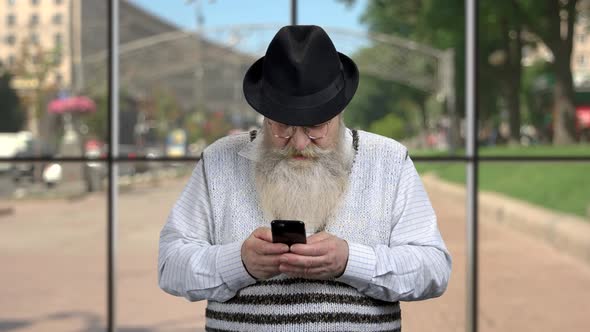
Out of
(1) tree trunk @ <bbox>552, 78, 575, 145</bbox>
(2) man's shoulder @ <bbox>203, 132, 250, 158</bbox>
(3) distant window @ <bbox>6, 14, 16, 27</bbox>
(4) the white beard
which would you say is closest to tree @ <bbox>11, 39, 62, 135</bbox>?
(3) distant window @ <bbox>6, 14, 16, 27</bbox>

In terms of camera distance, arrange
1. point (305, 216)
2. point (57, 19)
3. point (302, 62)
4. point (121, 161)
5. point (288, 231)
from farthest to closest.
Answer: point (57, 19), point (121, 161), point (305, 216), point (302, 62), point (288, 231)

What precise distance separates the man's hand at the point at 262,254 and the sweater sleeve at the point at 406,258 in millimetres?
126

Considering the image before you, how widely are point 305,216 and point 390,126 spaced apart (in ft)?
7.26

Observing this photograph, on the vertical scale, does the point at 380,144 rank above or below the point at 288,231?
above

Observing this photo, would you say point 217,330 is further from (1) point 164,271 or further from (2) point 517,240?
(2) point 517,240

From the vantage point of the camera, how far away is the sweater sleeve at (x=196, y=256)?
142cm

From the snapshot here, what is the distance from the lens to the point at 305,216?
4.94 feet

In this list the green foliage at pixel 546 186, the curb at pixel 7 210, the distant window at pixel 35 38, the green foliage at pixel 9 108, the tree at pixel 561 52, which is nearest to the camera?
the green foliage at pixel 9 108

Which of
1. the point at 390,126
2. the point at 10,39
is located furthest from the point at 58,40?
the point at 390,126

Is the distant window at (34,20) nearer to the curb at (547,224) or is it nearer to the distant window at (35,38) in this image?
the distant window at (35,38)

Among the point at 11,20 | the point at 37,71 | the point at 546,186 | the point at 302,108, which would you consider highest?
the point at 11,20

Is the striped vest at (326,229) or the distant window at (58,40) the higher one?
the distant window at (58,40)

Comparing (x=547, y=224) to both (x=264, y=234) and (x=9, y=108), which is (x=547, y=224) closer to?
(x=9, y=108)

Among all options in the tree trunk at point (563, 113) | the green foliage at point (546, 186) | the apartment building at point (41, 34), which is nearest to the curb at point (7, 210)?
the apartment building at point (41, 34)
